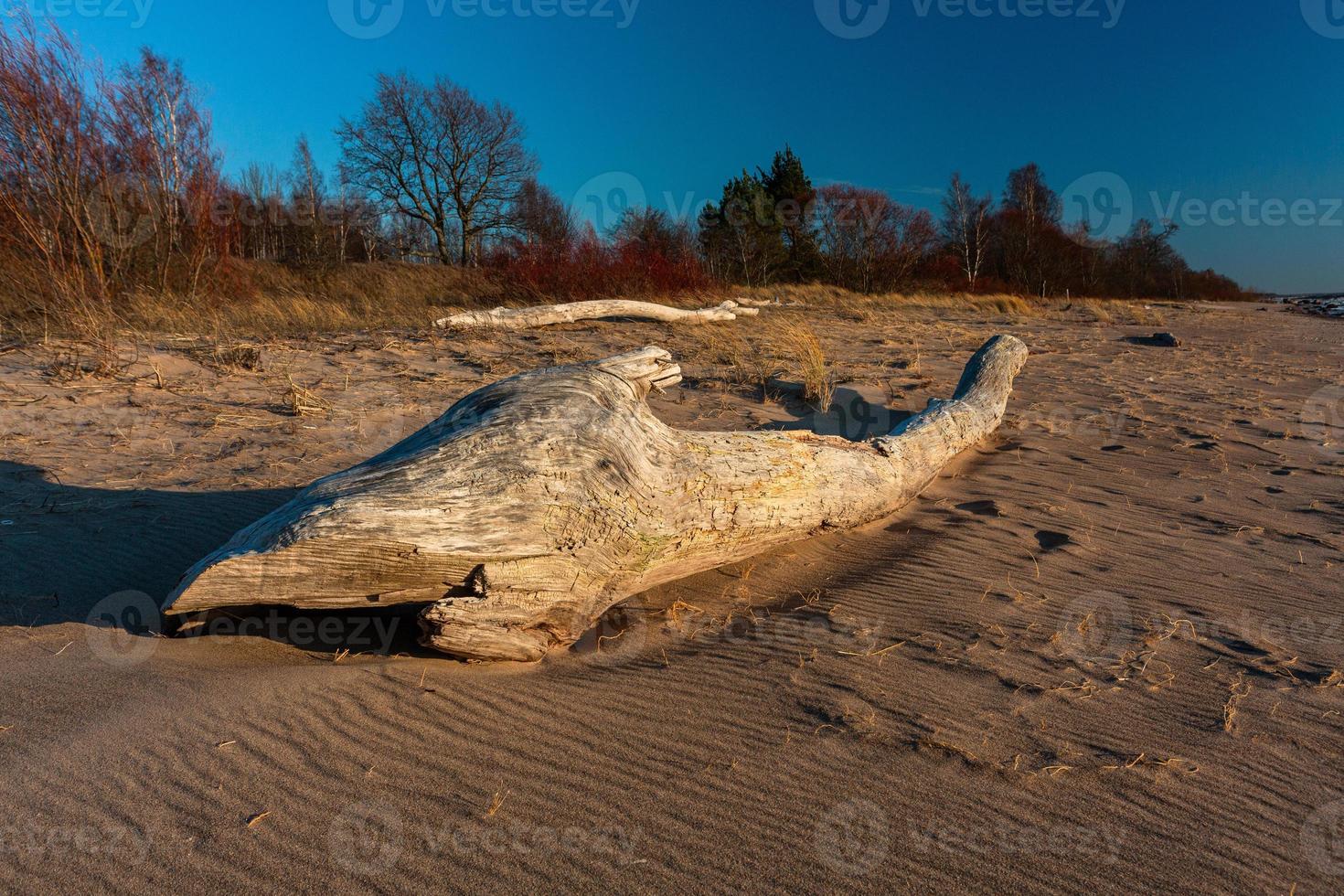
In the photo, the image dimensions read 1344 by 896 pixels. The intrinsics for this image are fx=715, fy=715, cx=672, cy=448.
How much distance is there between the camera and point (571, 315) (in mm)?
10711

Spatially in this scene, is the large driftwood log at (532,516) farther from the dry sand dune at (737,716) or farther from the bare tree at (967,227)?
the bare tree at (967,227)

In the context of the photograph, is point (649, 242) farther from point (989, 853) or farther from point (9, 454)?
point (989, 853)

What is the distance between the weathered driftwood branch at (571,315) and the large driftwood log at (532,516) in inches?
261

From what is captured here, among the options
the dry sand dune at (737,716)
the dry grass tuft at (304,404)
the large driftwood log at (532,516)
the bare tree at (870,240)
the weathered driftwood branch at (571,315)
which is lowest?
the dry sand dune at (737,716)

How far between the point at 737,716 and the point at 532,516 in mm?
1025

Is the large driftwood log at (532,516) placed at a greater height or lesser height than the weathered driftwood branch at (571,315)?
lesser

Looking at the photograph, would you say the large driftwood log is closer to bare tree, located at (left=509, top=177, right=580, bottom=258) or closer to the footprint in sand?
the footprint in sand

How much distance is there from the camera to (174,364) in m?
6.65

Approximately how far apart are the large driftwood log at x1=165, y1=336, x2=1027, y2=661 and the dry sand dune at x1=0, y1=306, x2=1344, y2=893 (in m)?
0.24

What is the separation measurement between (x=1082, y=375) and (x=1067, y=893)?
8.38 meters

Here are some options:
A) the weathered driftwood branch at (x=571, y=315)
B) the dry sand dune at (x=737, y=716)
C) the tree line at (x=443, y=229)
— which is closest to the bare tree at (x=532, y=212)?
the tree line at (x=443, y=229)

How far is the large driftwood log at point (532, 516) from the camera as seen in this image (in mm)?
2430

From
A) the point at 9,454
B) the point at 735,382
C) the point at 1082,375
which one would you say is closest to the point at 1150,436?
the point at 1082,375

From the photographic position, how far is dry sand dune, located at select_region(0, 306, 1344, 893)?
1.81 meters
